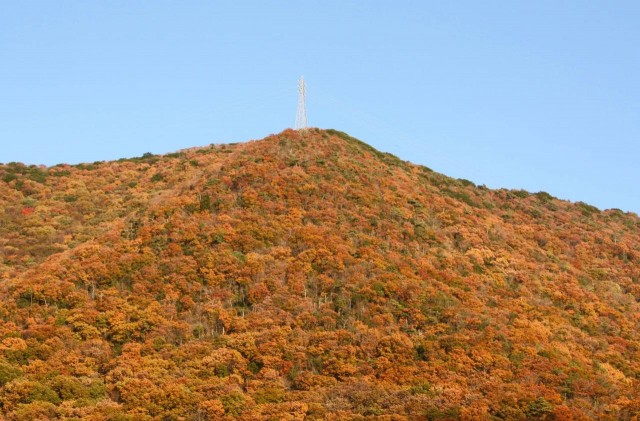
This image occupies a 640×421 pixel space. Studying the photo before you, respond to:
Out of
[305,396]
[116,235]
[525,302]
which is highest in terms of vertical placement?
[116,235]

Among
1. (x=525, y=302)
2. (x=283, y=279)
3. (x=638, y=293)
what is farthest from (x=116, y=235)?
(x=638, y=293)

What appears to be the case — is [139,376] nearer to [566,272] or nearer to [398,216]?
[398,216]

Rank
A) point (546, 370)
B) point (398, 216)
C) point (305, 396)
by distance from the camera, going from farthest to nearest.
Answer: point (398, 216), point (546, 370), point (305, 396)

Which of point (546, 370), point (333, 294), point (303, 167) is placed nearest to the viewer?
point (546, 370)

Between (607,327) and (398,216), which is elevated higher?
(398,216)

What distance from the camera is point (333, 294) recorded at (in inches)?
1795

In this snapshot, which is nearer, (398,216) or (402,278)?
(402,278)

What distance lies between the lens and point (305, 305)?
44.2 metres

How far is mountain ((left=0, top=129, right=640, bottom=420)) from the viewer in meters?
36.5

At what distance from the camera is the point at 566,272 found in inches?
2276

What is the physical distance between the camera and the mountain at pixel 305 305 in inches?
1437

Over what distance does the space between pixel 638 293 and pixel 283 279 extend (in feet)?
93.8

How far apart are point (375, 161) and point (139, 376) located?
40359 millimetres

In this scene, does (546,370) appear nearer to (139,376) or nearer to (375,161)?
(139,376)
